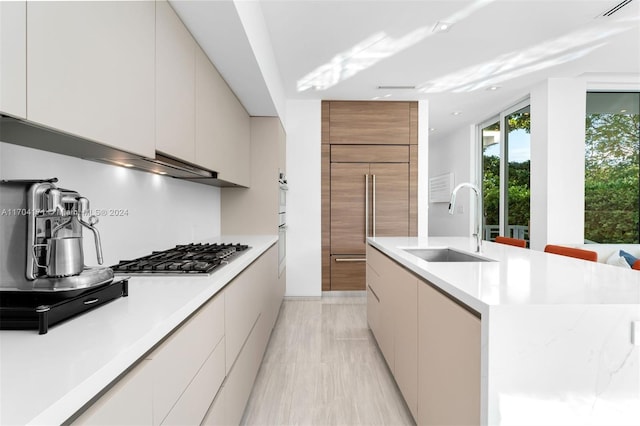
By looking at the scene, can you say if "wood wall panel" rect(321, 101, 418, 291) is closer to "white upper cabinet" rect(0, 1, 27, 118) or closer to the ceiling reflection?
the ceiling reflection

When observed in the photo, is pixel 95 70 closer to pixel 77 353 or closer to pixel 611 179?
pixel 77 353

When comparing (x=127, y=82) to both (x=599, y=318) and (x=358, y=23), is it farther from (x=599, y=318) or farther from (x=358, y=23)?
(x=358, y=23)

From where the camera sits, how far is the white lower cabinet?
548mm

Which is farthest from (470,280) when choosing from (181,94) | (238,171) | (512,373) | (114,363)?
(238,171)

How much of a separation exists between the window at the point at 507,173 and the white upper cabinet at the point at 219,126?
393 cm

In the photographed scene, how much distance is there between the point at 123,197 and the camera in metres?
1.66

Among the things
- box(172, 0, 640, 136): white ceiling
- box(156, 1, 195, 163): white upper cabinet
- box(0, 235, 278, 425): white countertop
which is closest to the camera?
box(0, 235, 278, 425): white countertop

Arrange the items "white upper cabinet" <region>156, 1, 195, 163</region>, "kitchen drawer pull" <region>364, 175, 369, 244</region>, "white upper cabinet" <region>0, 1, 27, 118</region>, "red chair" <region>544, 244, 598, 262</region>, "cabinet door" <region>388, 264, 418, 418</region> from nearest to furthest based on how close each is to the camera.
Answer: "white upper cabinet" <region>0, 1, 27, 118</region> < "white upper cabinet" <region>156, 1, 195, 163</region> < "cabinet door" <region>388, 264, 418, 418</region> < "red chair" <region>544, 244, 598, 262</region> < "kitchen drawer pull" <region>364, 175, 369, 244</region>

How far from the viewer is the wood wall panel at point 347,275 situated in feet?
14.3

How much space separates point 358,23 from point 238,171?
1653 millimetres

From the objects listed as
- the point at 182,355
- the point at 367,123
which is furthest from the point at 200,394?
the point at 367,123

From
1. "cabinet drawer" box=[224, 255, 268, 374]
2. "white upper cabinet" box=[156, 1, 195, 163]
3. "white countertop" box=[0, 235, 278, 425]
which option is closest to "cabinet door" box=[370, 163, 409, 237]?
"cabinet drawer" box=[224, 255, 268, 374]

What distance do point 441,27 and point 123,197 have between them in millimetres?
2740

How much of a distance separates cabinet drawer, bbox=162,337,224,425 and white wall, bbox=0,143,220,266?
714 mm
